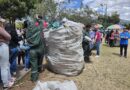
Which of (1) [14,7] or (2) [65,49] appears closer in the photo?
(2) [65,49]

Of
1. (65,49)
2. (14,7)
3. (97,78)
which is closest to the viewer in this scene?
(65,49)

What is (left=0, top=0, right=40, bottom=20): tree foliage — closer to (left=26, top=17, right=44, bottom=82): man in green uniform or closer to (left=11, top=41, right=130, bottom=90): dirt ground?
(left=11, top=41, right=130, bottom=90): dirt ground

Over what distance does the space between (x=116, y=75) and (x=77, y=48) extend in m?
1.32

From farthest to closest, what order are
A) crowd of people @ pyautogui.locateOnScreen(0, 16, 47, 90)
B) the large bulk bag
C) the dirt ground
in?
the large bulk bag, the dirt ground, crowd of people @ pyautogui.locateOnScreen(0, 16, 47, 90)

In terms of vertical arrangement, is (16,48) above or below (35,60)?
above

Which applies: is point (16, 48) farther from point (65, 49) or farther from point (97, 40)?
point (97, 40)

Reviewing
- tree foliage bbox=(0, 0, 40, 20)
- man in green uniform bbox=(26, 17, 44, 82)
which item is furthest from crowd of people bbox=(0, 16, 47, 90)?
tree foliage bbox=(0, 0, 40, 20)

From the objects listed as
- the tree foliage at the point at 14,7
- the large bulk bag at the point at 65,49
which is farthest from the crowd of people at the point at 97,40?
the tree foliage at the point at 14,7

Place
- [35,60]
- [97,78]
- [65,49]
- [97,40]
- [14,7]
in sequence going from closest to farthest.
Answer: [35,60] → [65,49] → [97,78] → [97,40] → [14,7]

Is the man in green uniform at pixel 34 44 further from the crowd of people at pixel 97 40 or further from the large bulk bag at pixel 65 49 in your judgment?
the crowd of people at pixel 97 40

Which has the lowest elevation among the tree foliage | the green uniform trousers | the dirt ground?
the tree foliage

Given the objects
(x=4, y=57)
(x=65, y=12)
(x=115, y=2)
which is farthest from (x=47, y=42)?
(x=115, y=2)

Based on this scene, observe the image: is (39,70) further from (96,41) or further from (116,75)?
(96,41)

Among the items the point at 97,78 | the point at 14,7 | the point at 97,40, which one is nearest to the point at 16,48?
the point at 97,78
